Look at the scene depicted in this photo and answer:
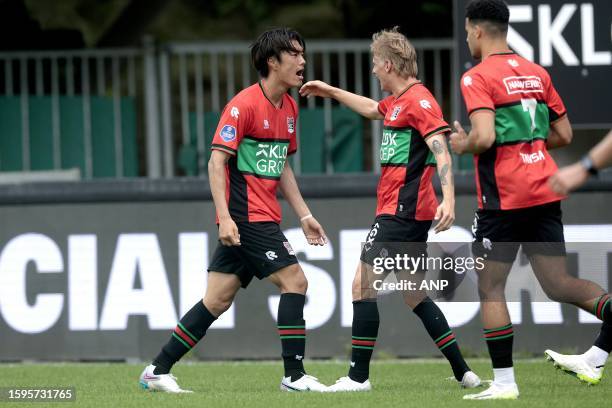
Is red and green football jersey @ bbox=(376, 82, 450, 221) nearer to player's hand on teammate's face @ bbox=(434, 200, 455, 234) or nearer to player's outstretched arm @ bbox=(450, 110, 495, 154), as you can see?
player's hand on teammate's face @ bbox=(434, 200, 455, 234)

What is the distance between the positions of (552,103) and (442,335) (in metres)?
1.50

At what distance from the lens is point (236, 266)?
7.29 metres

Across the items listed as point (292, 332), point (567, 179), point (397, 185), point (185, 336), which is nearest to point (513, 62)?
point (397, 185)

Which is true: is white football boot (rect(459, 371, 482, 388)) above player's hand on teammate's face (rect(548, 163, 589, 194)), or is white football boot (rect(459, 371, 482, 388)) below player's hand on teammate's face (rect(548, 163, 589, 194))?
below

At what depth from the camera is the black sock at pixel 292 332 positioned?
7168mm

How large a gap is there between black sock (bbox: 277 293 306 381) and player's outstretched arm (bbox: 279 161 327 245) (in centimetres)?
43

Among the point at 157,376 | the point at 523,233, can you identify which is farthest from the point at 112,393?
the point at 523,233

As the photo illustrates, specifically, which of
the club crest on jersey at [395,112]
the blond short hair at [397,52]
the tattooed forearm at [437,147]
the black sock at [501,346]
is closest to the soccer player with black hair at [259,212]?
the blond short hair at [397,52]

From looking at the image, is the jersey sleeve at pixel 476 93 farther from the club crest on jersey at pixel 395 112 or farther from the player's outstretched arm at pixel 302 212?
the player's outstretched arm at pixel 302 212

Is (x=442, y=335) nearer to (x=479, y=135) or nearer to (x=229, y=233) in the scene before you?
(x=229, y=233)

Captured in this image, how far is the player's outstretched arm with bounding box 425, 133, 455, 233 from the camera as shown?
6543mm

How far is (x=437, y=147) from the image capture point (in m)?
6.79

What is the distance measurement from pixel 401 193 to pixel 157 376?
1759mm

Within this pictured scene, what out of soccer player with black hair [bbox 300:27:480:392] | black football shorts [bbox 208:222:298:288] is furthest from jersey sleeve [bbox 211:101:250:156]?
soccer player with black hair [bbox 300:27:480:392]
